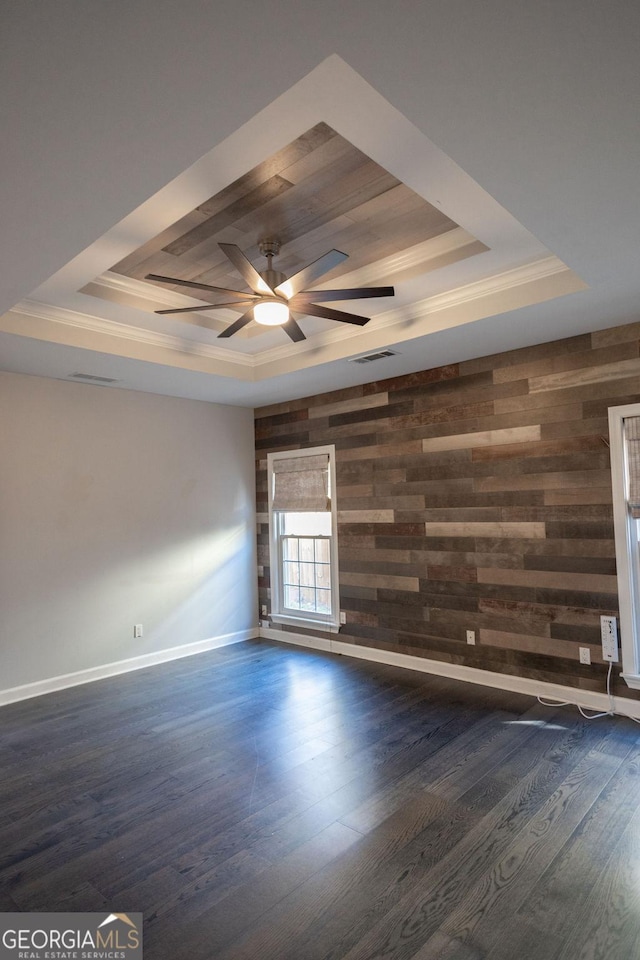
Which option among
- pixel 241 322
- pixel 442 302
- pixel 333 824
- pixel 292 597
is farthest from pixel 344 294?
pixel 292 597

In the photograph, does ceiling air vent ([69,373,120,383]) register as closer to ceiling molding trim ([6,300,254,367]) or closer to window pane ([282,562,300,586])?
ceiling molding trim ([6,300,254,367])

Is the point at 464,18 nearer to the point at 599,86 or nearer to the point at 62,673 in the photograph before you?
the point at 599,86

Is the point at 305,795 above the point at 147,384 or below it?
below

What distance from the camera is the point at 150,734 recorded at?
11.9ft

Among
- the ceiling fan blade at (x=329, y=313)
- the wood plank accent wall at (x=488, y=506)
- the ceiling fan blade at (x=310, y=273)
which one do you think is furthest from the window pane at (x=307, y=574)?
the ceiling fan blade at (x=310, y=273)

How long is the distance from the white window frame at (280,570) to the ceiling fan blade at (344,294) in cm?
260

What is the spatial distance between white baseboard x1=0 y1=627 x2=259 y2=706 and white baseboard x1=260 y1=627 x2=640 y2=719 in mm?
649

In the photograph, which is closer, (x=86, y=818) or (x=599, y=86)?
(x=599, y=86)

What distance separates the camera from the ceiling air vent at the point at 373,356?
14.1 feet

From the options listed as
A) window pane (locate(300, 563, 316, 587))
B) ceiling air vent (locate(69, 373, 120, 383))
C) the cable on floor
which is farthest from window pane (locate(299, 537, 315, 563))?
the cable on floor

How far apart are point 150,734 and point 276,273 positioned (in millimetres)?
3132

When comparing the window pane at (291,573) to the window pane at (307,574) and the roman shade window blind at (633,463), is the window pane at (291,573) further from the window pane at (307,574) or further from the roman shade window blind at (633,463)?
the roman shade window blind at (633,463)

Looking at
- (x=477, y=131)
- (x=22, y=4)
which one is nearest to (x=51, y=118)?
(x=22, y=4)

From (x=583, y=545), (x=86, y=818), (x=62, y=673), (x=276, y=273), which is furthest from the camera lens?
(x=62, y=673)
